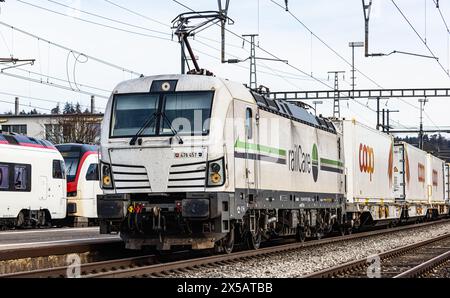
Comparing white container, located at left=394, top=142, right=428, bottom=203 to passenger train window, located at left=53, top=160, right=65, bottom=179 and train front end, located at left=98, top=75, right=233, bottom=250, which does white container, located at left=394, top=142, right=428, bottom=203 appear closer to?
passenger train window, located at left=53, top=160, right=65, bottom=179

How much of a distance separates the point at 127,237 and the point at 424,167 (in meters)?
29.6

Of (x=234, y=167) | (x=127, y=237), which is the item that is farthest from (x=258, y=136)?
(x=127, y=237)

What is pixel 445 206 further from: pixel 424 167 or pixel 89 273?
pixel 89 273

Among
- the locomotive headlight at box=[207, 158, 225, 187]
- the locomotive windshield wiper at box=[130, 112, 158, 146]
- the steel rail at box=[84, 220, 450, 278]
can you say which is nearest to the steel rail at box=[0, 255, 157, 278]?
the steel rail at box=[84, 220, 450, 278]

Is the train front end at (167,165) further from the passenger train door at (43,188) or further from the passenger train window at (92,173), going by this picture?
the passenger train window at (92,173)

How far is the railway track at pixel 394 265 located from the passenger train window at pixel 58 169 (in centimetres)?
1501

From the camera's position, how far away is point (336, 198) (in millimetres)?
24484

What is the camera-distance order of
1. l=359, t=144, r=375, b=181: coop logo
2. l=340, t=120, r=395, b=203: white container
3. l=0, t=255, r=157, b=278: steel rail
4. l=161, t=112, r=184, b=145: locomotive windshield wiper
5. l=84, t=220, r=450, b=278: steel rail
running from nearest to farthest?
l=0, t=255, r=157, b=278: steel rail
l=84, t=220, r=450, b=278: steel rail
l=161, t=112, r=184, b=145: locomotive windshield wiper
l=340, t=120, r=395, b=203: white container
l=359, t=144, r=375, b=181: coop logo

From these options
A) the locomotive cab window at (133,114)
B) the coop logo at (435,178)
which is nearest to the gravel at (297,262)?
the locomotive cab window at (133,114)

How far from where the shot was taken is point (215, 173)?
15.3 metres

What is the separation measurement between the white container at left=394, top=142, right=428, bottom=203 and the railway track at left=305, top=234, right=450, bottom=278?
47.4ft

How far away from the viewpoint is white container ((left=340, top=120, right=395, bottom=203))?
87.3 ft

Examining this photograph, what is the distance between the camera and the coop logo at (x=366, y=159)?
27.8 metres
